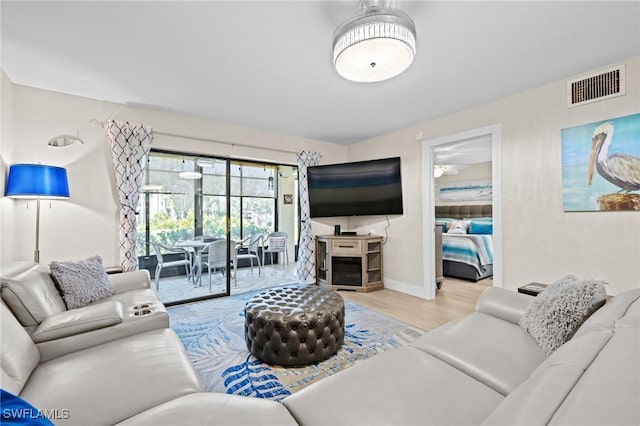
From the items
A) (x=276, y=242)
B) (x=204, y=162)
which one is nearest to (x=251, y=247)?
(x=276, y=242)

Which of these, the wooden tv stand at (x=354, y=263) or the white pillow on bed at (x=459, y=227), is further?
the white pillow on bed at (x=459, y=227)

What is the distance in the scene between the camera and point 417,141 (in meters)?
3.96

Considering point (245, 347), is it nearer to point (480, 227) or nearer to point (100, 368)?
point (100, 368)

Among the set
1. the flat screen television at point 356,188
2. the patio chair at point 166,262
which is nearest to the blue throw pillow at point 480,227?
the flat screen television at point 356,188

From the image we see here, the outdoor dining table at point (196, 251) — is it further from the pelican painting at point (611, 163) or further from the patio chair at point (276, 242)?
the pelican painting at point (611, 163)

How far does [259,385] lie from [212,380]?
360 millimetres

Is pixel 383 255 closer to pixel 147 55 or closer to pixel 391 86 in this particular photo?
pixel 391 86

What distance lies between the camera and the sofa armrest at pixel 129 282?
7.89ft

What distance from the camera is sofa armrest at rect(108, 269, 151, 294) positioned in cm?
241

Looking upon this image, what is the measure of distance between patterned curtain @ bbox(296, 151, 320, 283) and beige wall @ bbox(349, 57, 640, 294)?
2191 mm

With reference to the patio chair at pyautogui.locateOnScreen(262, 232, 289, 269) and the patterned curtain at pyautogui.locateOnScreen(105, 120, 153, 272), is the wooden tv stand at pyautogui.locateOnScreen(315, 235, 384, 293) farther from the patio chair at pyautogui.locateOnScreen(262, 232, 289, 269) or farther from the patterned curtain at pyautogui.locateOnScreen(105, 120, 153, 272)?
the patterned curtain at pyautogui.locateOnScreen(105, 120, 153, 272)

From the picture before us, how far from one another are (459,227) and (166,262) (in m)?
5.93

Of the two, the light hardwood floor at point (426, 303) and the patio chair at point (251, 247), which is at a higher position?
the patio chair at point (251, 247)

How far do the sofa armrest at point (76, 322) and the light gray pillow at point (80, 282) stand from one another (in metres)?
0.46
